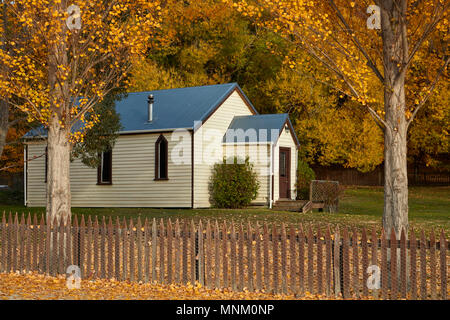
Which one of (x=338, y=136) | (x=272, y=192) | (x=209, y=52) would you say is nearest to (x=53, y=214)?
(x=272, y=192)

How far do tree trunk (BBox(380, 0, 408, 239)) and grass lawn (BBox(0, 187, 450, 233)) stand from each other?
5.37 m

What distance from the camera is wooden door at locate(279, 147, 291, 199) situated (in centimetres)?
2836

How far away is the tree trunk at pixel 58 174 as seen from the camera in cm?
1364

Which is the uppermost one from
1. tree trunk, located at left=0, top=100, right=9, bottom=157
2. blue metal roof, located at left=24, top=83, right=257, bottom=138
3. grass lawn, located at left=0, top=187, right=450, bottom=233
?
blue metal roof, located at left=24, top=83, right=257, bottom=138

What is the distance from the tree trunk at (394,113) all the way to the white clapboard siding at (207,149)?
15054mm

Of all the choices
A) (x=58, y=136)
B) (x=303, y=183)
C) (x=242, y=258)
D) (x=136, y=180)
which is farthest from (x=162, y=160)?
(x=242, y=258)

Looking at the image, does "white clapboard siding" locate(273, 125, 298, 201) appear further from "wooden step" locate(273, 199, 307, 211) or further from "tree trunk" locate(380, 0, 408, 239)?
"tree trunk" locate(380, 0, 408, 239)

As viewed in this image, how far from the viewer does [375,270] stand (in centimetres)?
961

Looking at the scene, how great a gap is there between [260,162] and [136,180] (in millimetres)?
5759

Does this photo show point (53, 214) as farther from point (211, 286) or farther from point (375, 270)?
point (375, 270)

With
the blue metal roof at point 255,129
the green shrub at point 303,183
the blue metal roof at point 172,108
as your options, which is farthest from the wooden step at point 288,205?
the blue metal roof at point 172,108

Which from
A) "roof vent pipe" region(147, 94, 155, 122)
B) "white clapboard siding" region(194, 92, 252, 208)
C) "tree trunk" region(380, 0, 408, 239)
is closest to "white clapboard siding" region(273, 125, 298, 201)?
"white clapboard siding" region(194, 92, 252, 208)

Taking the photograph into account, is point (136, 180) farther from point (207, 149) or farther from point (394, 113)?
point (394, 113)

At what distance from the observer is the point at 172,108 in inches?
1108
